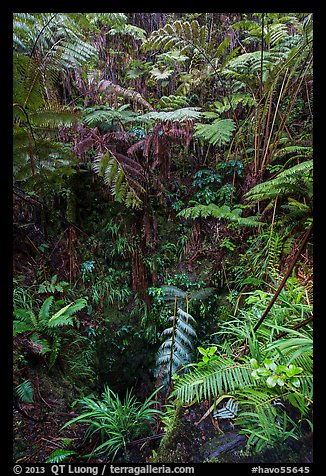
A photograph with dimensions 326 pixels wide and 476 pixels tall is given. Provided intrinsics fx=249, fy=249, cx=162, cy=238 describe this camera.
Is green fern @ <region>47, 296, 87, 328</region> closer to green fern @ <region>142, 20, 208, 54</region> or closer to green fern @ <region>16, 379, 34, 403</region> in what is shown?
green fern @ <region>16, 379, 34, 403</region>

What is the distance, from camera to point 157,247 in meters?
2.83

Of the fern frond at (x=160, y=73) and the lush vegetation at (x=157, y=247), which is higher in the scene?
the fern frond at (x=160, y=73)

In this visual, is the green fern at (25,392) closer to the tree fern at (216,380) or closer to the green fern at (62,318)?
the green fern at (62,318)

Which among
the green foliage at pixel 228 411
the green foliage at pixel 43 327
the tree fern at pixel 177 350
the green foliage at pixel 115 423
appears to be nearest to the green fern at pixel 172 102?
the tree fern at pixel 177 350

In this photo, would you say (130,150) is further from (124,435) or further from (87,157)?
(124,435)

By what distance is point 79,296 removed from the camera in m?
2.60

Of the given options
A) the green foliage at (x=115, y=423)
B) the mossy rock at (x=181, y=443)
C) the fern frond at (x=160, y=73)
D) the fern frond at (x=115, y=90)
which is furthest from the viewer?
the fern frond at (x=160, y=73)

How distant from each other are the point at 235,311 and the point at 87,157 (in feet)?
7.28

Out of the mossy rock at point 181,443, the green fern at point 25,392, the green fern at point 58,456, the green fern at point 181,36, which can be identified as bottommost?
the green fern at point 58,456

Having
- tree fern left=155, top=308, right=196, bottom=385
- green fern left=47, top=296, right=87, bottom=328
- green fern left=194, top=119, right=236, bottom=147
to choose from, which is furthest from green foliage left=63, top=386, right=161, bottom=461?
green fern left=194, top=119, right=236, bottom=147

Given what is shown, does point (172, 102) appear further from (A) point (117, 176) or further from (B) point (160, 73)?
(A) point (117, 176)

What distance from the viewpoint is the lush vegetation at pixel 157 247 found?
1.58 m
